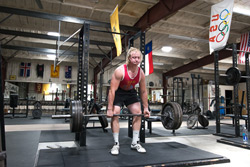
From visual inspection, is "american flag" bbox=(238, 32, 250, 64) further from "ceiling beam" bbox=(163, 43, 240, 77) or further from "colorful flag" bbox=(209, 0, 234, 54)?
"colorful flag" bbox=(209, 0, 234, 54)

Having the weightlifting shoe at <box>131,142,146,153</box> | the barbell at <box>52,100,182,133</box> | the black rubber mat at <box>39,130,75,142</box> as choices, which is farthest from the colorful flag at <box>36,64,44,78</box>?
the weightlifting shoe at <box>131,142,146,153</box>

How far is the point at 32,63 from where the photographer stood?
36.5 ft

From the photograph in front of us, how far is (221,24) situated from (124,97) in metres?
2.57

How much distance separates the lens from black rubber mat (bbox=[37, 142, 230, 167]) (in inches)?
68.7

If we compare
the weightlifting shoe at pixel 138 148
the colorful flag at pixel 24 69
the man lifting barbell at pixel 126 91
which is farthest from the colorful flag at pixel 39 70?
the weightlifting shoe at pixel 138 148

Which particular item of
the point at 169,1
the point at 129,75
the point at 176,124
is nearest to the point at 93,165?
the point at 129,75

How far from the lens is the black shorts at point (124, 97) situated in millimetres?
2252

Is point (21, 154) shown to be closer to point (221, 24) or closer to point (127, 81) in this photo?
point (127, 81)

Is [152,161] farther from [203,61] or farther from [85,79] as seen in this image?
[203,61]

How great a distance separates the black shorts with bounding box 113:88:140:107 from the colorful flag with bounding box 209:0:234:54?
7.09 ft

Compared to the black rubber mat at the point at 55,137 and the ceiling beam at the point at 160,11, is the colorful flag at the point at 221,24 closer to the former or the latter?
the ceiling beam at the point at 160,11

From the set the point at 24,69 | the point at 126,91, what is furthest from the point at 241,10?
the point at 24,69

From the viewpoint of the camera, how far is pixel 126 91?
231cm

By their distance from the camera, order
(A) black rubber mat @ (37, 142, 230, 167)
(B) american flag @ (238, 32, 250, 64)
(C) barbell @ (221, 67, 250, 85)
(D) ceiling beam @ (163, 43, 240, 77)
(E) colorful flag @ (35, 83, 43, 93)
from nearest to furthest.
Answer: (A) black rubber mat @ (37, 142, 230, 167) → (C) barbell @ (221, 67, 250, 85) → (B) american flag @ (238, 32, 250, 64) → (D) ceiling beam @ (163, 43, 240, 77) → (E) colorful flag @ (35, 83, 43, 93)
